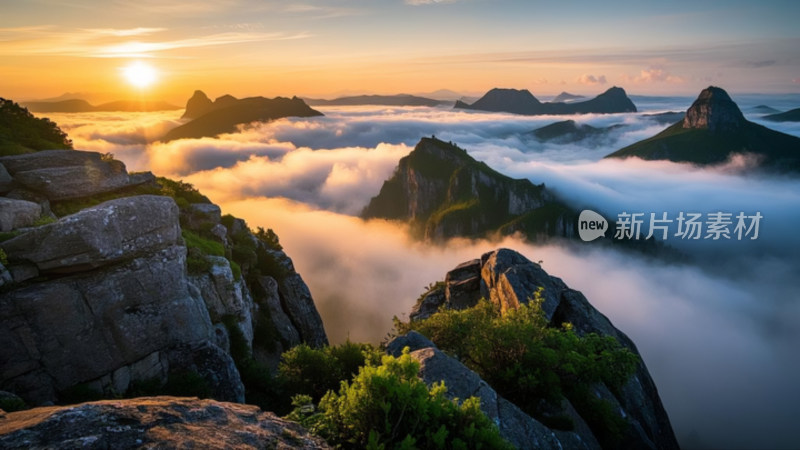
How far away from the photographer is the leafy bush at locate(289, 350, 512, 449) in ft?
35.5

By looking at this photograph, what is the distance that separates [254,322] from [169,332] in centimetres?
1327

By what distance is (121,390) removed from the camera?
19.8 meters

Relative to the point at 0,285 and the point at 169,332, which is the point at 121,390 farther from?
the point at 0,285

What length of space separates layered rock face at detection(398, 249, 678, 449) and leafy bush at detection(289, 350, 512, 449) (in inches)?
210

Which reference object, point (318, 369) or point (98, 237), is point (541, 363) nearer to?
point (318, 369)

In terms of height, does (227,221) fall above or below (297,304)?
above

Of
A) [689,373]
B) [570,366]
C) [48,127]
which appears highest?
[48,127]

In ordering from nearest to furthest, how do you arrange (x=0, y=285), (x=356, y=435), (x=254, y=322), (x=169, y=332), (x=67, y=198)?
(x=356, y=435) < (x=0, y=285) < (x=169, y=332) < (x=67, y=198) < (x=254, y=322)

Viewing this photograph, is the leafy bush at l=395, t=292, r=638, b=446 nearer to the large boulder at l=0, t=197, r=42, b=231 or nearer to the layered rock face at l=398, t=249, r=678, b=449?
the layered rock face at l=398, t=249, r=678, b=449

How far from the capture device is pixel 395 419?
439 inches

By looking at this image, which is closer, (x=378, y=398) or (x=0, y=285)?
(x=378, y=398)

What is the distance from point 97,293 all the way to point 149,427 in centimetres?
1437

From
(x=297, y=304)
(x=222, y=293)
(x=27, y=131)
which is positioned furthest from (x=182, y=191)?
(x=222, y=293)

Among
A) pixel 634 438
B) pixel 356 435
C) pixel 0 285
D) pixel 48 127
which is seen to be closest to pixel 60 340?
pixel 0 285
